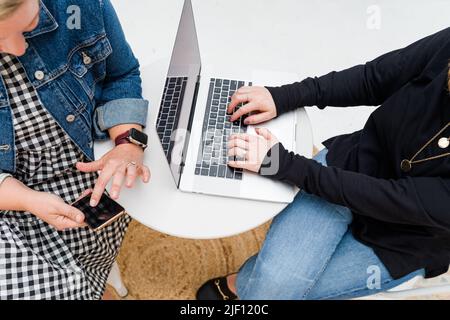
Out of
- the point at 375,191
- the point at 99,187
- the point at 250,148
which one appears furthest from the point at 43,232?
the point at 375,191

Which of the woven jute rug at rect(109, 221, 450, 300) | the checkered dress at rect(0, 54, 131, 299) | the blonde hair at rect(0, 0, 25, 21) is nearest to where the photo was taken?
the blonde hair at rect(0, 0, 25, 21)

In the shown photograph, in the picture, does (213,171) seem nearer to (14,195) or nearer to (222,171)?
(222,171)

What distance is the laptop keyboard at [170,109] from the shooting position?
0.99 metres

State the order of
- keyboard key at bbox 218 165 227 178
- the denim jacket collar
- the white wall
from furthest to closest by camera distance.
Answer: the white wall < keyboard key at bbox 218 165 227 178 < the denim jacket collar

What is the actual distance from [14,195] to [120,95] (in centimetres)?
35

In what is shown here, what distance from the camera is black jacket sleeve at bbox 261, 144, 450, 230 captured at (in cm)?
95

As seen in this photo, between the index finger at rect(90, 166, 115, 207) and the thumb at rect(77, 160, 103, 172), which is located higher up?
the thumb at rect(77, 160, 103, 172)

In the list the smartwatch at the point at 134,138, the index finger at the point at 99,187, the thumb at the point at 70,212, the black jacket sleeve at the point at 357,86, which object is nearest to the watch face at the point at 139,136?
the smartwatch at the point at 134,138

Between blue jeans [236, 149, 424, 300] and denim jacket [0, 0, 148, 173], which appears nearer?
denim jacket [0, 0, 148, 173]

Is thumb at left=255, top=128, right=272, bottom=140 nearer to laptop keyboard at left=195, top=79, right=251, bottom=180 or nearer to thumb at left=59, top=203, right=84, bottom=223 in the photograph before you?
laptop keyboard at left=195, top=79, right=251, bottom=180

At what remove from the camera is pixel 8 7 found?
0.73 m

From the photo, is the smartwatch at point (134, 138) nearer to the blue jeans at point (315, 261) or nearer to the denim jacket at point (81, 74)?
the denim jacket at point (81, 74)

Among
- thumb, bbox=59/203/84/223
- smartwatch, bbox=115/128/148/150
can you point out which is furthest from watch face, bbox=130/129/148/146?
thumb, bbox=59/203/84/223

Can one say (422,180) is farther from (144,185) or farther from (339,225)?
(144,185)
